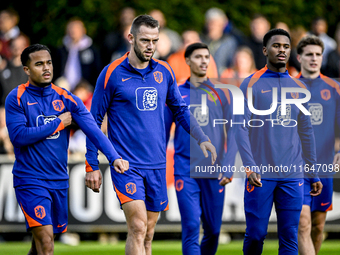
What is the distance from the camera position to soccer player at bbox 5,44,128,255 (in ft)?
21.5

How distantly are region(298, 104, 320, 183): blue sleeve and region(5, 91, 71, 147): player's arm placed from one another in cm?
286

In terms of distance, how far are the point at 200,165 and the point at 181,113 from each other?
1094mm

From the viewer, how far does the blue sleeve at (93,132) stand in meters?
6.43

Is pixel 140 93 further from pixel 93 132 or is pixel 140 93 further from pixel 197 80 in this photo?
pixel 197 80

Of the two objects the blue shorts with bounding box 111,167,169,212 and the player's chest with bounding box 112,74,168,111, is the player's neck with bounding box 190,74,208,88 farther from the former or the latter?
the blue shorts with bounding box 111,167,169,212

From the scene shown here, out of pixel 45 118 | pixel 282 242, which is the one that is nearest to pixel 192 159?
pixel 282 242

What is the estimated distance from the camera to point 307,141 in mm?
7473

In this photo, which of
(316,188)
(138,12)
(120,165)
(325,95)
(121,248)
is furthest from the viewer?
(138,12)

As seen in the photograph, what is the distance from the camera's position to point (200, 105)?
27.2 feet

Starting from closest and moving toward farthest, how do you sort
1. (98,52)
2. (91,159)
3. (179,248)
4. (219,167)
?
(91,159)
(219,167)
(179,248)
(98,52)

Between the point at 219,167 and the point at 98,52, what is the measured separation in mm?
6029

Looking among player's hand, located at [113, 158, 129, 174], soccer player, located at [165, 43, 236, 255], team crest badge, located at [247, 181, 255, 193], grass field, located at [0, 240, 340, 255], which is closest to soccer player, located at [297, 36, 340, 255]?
soccer player, located at [165, 43, 236, 255]

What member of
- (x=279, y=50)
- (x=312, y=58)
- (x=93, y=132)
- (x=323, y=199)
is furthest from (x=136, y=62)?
(x=323, y=199)

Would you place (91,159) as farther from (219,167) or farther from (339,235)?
(339,235)
